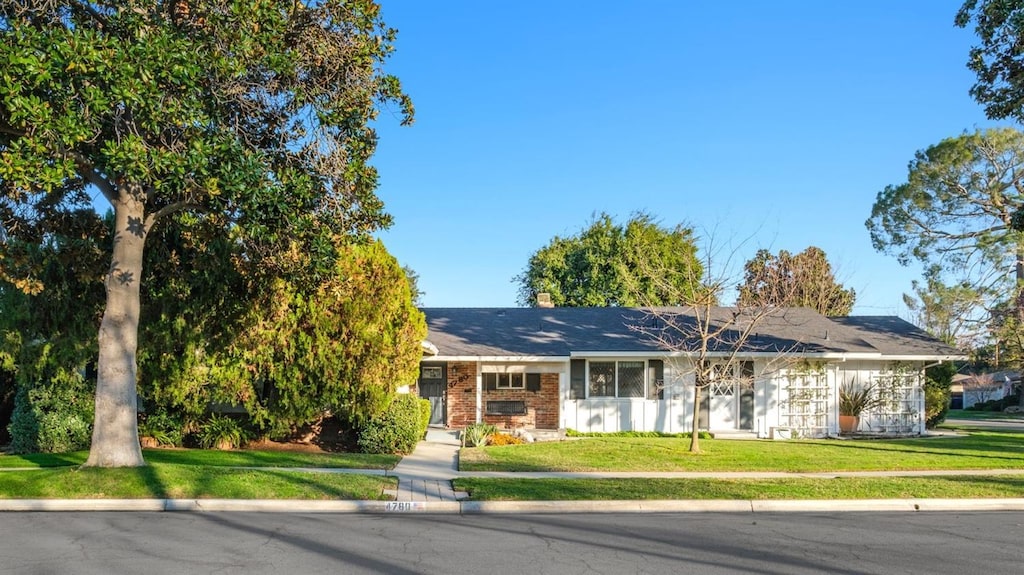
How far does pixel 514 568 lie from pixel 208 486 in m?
5.99

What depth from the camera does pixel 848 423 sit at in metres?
24.8

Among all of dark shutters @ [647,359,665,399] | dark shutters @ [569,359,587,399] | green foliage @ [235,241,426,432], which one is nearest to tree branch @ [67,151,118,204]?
green foliage @ [235,241,426,432]

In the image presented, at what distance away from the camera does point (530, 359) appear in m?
24.1

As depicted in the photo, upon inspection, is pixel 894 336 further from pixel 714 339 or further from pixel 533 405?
pixel 533 405

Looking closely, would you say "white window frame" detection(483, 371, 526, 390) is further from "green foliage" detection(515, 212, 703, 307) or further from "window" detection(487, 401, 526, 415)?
"green foliage" detection(515, 212, 703, 307)

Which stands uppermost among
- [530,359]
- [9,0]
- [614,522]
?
[9,0]

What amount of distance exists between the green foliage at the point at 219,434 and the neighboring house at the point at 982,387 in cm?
5985

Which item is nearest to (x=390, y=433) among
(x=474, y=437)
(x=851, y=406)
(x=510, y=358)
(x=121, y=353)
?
(x=474, y=437)

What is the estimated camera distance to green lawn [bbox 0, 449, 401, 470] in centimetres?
1552

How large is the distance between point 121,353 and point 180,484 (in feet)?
9.10

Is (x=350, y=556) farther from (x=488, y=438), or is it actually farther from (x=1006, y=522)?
(x=488, y=438)

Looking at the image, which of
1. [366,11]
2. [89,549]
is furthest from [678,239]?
[89,549]

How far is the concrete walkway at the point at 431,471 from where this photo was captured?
12.4 m

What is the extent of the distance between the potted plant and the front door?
38.4 ft
